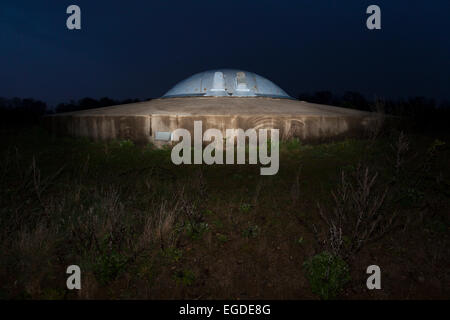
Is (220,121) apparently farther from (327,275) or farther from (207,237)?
(327,275)

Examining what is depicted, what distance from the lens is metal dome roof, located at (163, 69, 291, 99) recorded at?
512 inches

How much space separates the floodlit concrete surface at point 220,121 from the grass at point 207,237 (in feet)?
9.83

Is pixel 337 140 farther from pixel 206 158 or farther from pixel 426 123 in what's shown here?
pixel 426 123

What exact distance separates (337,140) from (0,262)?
31.3 feet

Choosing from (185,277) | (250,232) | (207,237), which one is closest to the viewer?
(185,277)

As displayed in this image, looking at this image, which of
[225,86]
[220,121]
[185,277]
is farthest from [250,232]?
[225,86]

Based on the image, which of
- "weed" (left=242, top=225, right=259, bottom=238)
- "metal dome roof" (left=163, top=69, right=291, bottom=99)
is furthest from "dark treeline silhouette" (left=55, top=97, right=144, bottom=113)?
"weed" (left=242, top=225, right=259, bottom=238)

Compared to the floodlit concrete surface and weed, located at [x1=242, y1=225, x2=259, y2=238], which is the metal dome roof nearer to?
the floodlit concrete surface

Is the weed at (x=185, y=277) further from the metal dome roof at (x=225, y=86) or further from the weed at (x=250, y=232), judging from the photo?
the metal dome roof at (x=225, y=86)

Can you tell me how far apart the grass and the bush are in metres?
0.05

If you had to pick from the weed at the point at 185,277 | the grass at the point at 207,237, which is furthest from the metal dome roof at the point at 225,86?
the weed at the point at 185,277

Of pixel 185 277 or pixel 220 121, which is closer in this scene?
pixel 185 277

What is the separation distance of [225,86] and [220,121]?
4.10 m

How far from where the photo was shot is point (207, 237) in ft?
14.4
